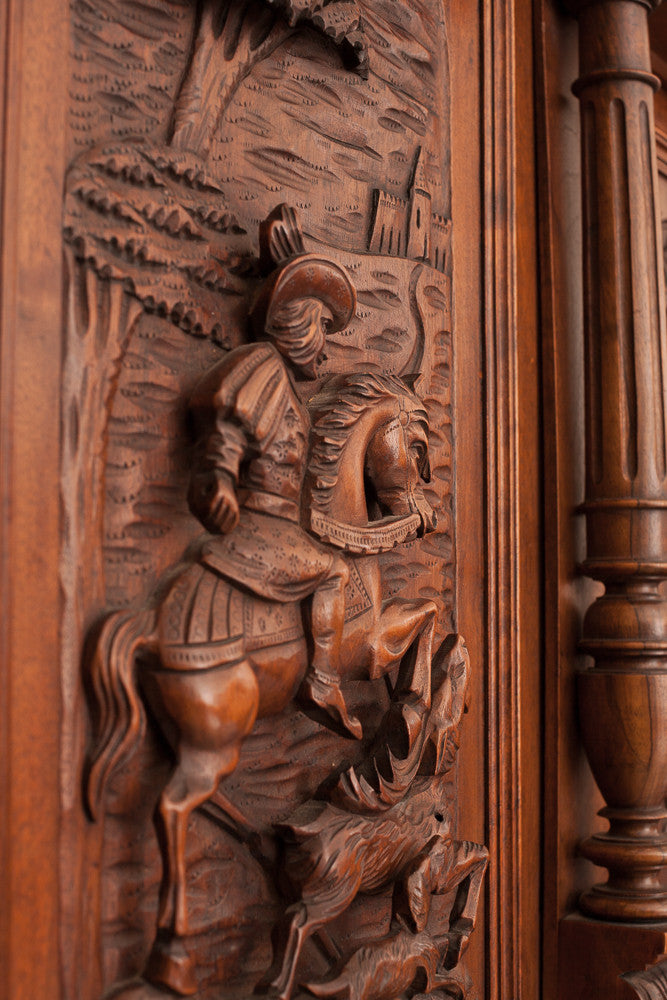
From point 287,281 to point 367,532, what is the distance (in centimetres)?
20

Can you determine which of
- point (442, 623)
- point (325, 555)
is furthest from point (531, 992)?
point (325, 555)

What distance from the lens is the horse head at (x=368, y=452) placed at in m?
0.81

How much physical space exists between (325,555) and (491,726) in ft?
1.21

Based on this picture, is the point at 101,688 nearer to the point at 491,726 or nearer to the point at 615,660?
the point at 491,726

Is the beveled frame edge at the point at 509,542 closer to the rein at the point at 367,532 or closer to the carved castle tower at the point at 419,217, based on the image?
the carved castle tower at the point at 419,217

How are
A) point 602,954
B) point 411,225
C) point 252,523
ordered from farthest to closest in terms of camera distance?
point 602,954 < point 411,225 < point 252,523

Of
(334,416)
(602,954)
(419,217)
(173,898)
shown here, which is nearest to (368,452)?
(334,416)

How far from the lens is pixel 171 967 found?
659 millimetres

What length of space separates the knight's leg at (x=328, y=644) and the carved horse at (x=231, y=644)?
0.01m

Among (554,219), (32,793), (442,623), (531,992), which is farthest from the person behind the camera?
(554,219)

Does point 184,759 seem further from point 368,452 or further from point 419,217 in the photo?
point 419,217

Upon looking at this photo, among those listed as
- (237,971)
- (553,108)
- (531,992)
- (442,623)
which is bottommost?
(531,992)

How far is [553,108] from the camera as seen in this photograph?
4.02 feet

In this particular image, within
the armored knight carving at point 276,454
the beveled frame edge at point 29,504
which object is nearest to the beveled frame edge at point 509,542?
the armored knight carving at point 276,454
